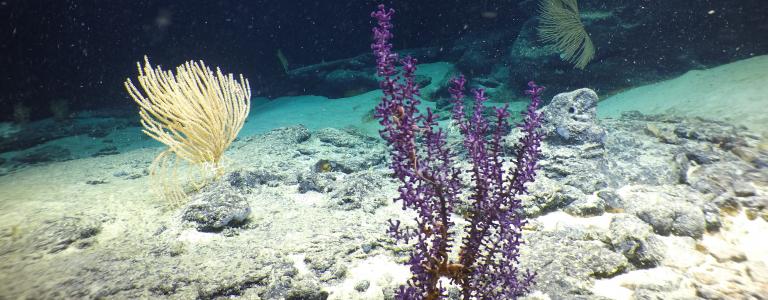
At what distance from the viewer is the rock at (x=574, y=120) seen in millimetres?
4250

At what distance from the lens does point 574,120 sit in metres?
4.46

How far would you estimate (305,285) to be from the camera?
2223 millimetres

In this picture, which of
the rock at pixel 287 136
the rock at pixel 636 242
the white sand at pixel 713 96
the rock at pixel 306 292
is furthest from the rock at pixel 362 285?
the white sand at pixel 713 96

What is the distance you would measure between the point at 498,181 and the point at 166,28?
18.9 metres

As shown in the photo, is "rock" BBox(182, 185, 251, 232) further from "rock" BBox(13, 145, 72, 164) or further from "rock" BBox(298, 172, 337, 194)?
"rock" BBox(13, 145, 72, 164)

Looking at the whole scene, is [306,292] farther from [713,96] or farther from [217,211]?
[713,96]

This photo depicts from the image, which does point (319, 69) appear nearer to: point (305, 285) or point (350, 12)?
point (350, 12)

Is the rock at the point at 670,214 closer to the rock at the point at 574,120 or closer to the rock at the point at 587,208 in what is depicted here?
the rock at the point at 587,208

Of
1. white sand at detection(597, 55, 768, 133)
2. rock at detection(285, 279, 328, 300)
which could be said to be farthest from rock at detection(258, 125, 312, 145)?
white sand at detection(597, 55, 768, 133)

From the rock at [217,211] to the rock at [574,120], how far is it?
12.4 feet

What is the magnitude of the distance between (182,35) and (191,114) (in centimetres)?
1570

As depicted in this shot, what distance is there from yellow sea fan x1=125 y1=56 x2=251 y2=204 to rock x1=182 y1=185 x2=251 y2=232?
0.53m

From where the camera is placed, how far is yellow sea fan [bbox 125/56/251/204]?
3346 millimetres

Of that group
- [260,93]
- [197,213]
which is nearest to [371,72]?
[260,93]
